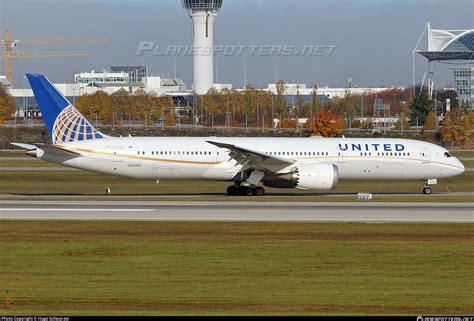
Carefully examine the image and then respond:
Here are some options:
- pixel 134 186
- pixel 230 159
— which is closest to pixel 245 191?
pixel 230 159

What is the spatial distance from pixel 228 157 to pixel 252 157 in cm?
160

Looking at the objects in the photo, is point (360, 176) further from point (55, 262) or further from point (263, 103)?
point (263, 103)

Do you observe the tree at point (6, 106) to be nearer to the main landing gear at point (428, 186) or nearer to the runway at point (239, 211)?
the main landing gear at point (428, 186)

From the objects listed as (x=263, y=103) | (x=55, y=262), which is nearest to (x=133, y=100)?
(x=263, y=103)

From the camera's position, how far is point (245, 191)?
45.7 metres

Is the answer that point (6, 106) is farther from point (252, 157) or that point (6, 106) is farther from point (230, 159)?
point (252, 157)

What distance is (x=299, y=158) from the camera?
46.3m

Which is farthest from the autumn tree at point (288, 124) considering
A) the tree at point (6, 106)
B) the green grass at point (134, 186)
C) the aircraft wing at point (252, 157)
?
the aircraft wing at point (252, 157)

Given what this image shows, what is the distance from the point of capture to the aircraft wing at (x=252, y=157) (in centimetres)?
4391

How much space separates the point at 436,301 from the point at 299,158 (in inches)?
1076

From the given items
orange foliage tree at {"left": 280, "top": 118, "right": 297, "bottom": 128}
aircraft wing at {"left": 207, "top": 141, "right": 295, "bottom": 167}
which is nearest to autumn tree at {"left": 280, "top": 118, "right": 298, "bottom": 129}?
orange foliage tree at {"left": 280, "top": 118, "right": 297, "bottom": 128}

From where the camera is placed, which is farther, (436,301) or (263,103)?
(263,103)

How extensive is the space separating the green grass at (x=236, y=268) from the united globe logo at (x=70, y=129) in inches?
587

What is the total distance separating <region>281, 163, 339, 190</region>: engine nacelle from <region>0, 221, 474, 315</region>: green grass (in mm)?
12001
